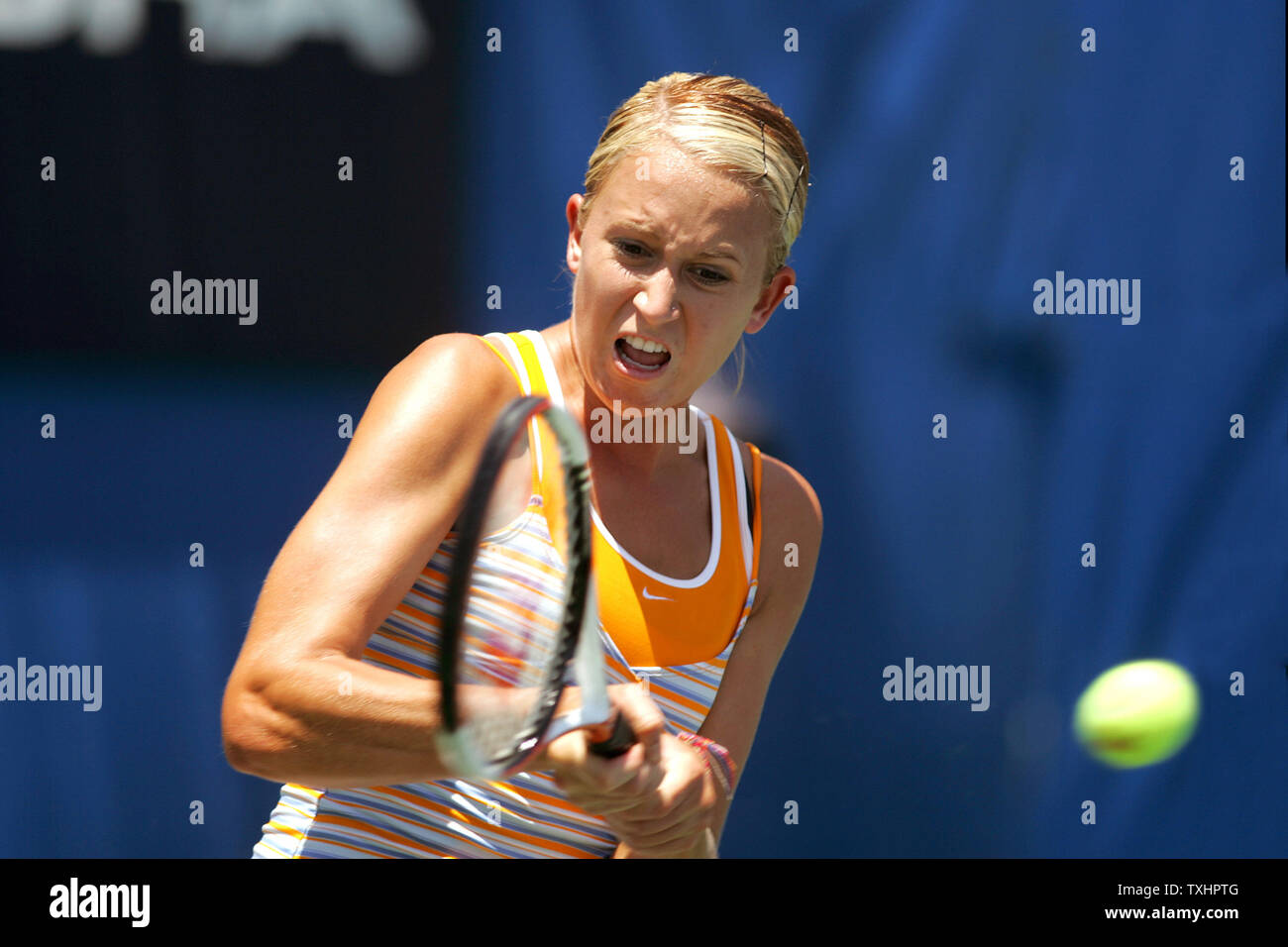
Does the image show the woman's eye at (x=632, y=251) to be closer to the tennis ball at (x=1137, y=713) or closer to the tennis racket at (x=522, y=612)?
the tennis racket at (x=522, y=612)

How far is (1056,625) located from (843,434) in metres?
0.63

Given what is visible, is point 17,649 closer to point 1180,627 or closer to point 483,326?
point 483,326

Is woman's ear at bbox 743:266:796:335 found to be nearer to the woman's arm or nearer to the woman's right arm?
the woman's arm

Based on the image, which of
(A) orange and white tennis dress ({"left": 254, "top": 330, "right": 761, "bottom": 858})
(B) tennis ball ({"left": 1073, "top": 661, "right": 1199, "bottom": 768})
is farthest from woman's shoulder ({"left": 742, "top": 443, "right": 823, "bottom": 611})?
(B) tennis ball ({"left": 1073, "top": 661, "right": 1199, "bottom": 768})

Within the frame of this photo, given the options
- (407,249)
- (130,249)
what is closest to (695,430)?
(407,249)

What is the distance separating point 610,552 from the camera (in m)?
1.57

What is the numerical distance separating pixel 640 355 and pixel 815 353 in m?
0.95

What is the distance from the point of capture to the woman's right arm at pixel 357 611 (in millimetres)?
1247

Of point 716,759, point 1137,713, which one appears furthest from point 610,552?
point 1137,713

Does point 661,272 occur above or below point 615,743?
above

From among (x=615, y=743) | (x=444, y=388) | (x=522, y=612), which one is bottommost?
(x=615, y=743)

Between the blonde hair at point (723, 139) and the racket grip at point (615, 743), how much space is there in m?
0.75

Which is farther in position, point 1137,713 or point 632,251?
point 1137,713

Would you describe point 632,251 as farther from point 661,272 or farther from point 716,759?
point 716,759
